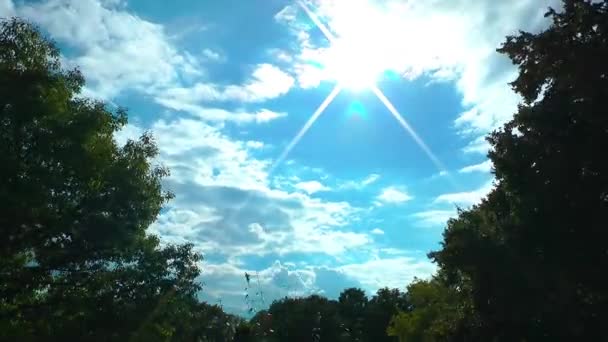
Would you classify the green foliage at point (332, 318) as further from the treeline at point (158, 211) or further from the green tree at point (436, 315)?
the treeline at point (158, 211)

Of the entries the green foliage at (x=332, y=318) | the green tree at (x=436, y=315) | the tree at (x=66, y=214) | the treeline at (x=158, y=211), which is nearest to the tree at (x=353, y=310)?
the green foliage at (x=332, y=318)

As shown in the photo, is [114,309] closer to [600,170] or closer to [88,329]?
[88,329]

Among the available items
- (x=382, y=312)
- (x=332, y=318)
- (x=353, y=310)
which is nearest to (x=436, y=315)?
(x=332, y=318)

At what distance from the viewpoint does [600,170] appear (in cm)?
1838

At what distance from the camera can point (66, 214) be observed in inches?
597

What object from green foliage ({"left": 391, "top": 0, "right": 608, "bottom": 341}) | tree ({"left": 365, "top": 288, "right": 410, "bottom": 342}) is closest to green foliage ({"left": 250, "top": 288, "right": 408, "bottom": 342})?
tree ({"left": 365, "top": 288, "right": 410, "bottom": 342})

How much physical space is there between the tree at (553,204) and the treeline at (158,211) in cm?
5

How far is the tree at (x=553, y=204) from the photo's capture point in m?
18.0

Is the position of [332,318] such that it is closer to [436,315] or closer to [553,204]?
[436,315]

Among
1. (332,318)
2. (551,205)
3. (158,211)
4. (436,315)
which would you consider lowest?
(436,315)

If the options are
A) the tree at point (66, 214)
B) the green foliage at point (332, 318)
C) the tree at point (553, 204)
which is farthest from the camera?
the green foliage at point (332, 318)

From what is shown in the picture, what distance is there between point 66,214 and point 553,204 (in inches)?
595

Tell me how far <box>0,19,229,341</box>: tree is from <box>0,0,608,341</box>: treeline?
0.04 m

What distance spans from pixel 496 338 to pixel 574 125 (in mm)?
8192
